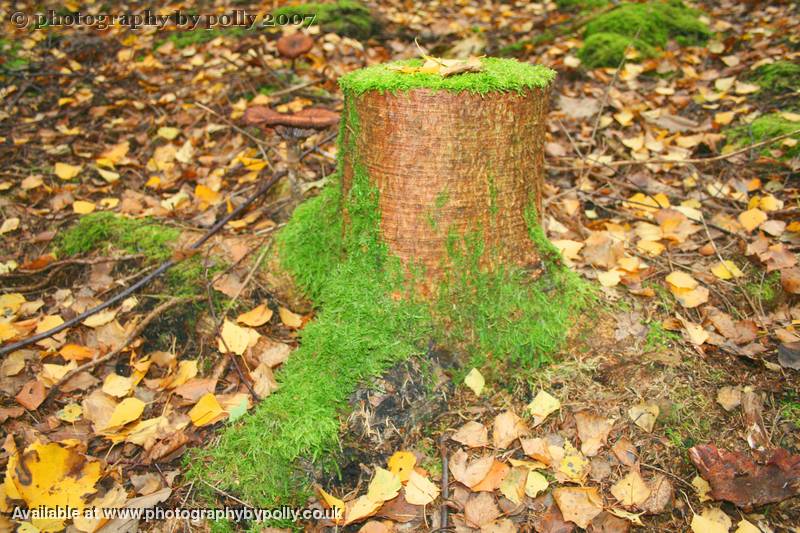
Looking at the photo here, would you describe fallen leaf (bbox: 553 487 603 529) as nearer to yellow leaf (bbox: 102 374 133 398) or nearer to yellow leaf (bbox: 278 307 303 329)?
yellow leaf (bbox: 278 307 303 329)

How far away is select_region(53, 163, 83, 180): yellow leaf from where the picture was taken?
12.0ft

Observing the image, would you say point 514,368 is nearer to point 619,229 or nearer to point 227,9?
point 619,229

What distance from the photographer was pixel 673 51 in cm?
471

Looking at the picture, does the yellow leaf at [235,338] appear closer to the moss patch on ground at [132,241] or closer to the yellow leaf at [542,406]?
the moss patch on ground at [132,241]

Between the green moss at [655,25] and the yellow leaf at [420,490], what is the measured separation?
14.6ft

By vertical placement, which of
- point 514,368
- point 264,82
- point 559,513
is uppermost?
point 264,82

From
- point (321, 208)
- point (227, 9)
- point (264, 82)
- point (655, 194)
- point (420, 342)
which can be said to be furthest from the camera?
point (227, 9)

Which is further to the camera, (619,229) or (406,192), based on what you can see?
(619,229)

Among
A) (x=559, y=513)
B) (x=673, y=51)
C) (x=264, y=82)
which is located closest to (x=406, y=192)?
(x=559, y=513)

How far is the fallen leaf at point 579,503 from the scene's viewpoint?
174 cm

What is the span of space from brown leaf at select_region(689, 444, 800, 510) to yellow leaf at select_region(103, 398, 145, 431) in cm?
207

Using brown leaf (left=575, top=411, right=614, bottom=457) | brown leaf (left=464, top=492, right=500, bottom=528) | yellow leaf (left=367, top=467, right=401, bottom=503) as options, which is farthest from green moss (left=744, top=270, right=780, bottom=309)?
yellow leaf (left=367, top=467, right=401, bottom=503)

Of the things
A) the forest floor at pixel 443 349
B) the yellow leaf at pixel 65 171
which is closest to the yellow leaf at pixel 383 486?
the forest floor at pixel 443 349

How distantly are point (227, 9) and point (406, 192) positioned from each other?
215 inches
